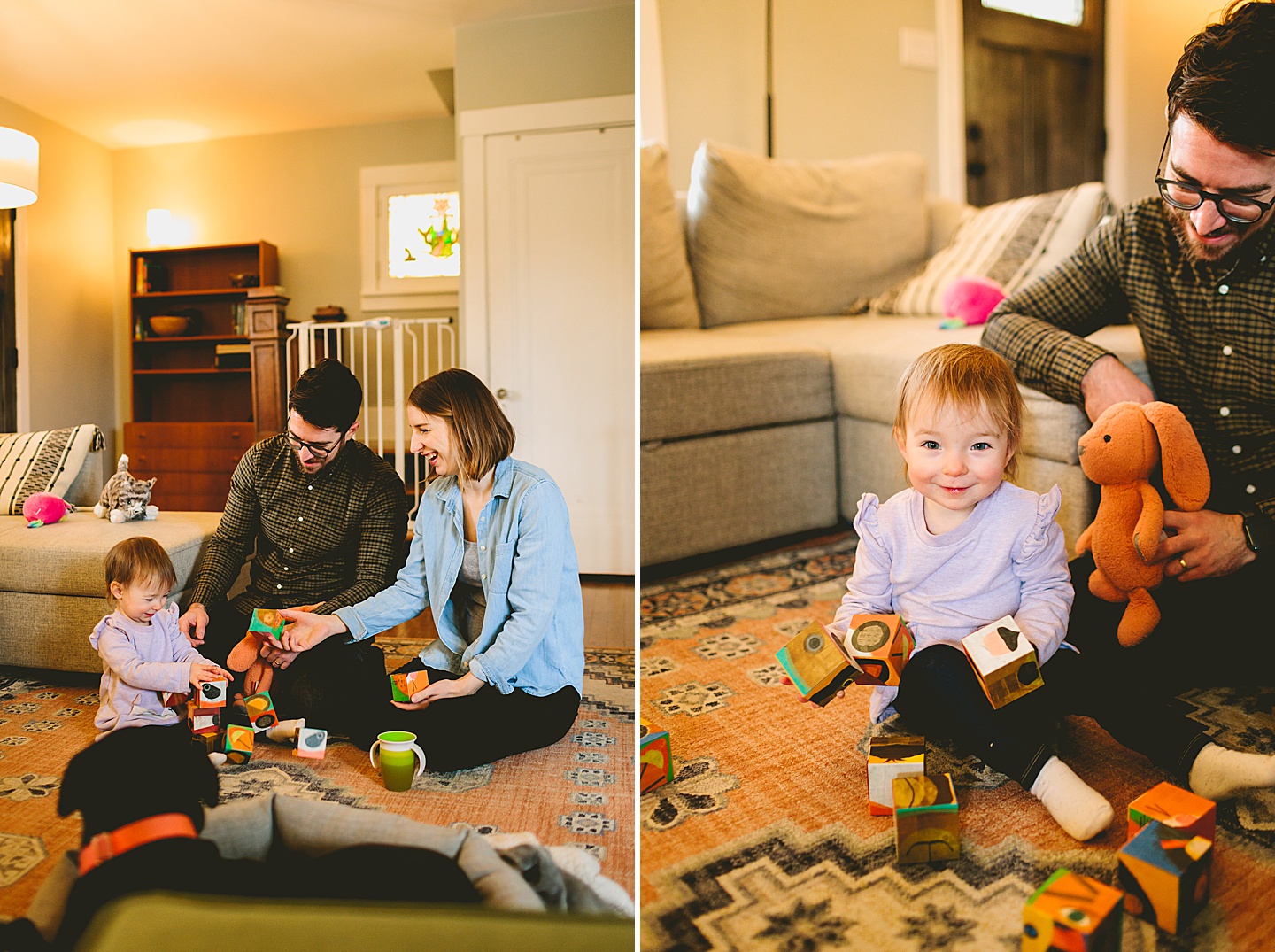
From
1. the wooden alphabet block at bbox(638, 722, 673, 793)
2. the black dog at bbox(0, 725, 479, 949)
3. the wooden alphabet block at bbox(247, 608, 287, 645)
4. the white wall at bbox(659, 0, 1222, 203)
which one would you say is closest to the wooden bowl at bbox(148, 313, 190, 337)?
Answer: the wooden alphabet block at bbox(247, 608, 287, 645)

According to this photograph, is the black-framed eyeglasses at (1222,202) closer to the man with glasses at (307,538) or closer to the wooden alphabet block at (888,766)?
the wooden alphabet block at (888,766)

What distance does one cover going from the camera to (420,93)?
3.86 feet

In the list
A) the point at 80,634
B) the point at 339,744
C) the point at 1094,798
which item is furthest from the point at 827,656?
the point at 80,634

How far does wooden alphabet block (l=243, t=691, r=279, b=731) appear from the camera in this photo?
96 centimetres

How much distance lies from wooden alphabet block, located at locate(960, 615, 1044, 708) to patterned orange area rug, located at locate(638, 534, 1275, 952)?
14 cm

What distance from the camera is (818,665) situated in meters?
1.07

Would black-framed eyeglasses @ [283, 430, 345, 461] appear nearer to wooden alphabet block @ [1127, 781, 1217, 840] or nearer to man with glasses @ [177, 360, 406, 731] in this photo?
man with glasses @ [177, 360, 406, 731]

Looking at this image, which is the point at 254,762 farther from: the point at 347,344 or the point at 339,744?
the point at 347,344

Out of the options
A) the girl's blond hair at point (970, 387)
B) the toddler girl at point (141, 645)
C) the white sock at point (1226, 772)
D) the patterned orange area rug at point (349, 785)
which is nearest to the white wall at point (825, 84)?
the girl's blond hair at point (970, 387)

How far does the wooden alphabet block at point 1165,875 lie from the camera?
0.80m

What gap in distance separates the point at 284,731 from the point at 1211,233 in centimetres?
136

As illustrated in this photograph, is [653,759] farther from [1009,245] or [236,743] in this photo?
[1009,245]

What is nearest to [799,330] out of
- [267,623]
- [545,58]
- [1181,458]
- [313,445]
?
[545,58]

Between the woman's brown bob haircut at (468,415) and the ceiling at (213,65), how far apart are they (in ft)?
1.19
